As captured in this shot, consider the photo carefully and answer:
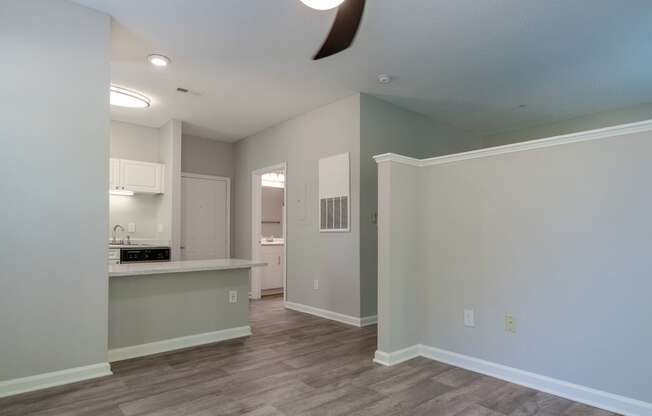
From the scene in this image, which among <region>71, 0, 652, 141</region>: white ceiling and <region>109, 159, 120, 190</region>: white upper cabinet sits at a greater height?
<region>71, 0, 652, 141</region>: white ceiling

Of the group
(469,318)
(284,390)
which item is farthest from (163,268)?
(469,318)

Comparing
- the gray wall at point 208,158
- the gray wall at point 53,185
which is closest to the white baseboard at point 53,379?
the gray wall at point 53,185

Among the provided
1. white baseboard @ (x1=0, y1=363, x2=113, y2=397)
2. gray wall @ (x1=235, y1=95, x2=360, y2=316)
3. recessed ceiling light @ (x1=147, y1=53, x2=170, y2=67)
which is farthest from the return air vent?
white baseboard @ (x1=0, y1=363, x2=113, y2=397)

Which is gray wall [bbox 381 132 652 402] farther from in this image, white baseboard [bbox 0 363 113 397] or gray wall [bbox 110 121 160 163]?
gray wall [bbox 110 121 160 163]

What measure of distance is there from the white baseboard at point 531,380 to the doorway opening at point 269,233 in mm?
2604

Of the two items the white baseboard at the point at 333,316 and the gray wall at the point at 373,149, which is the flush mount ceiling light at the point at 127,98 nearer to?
the gray wall at the point at 373,149

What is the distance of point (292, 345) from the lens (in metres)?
3.56

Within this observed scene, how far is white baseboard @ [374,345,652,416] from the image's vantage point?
222 cm

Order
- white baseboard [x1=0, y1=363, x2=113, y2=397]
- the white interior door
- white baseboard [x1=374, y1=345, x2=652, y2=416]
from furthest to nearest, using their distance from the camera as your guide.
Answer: the white interior door < white baseboard [x1=0, y1=363, x2=113, y2=397] < white baseboard [x1=374, y1=345, x2=652, y2=416]

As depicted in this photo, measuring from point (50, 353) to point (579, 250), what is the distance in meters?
3.58

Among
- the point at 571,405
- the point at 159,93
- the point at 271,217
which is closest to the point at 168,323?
the point at 159,93

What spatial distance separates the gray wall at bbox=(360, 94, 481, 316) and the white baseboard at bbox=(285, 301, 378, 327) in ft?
0.25

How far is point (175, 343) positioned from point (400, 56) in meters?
3.31

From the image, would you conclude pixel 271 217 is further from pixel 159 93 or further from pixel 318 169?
pixel 159 93
